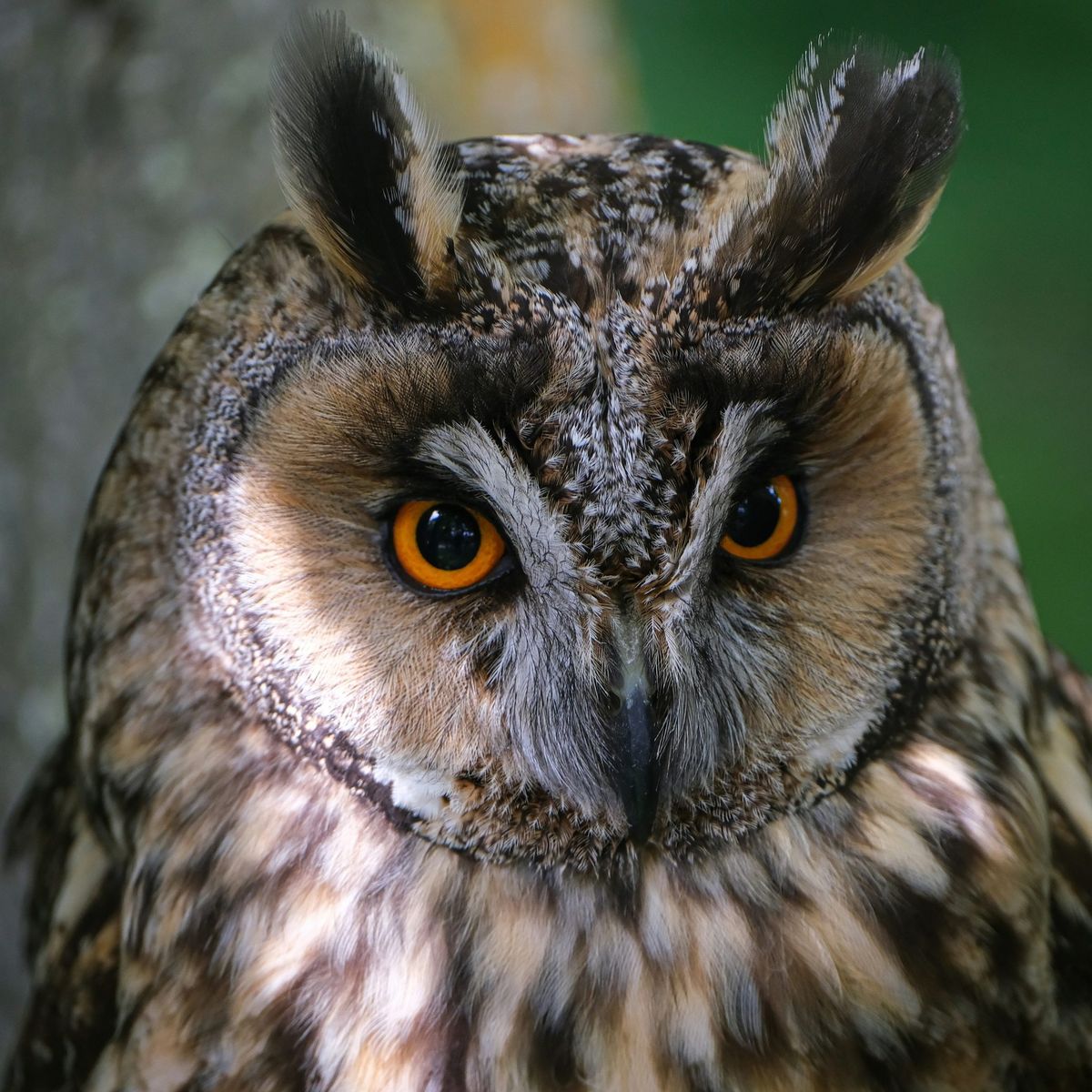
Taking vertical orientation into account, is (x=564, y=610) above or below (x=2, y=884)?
above

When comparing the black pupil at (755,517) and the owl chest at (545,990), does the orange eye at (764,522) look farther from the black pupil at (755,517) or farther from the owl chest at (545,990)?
the owl chest at (545,990)

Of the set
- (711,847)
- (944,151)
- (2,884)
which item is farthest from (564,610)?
(2,884)

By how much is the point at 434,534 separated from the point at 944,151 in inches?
22.6

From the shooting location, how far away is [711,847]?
1258 millimetres

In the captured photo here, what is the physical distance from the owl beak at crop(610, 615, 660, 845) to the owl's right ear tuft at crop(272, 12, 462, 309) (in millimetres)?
340

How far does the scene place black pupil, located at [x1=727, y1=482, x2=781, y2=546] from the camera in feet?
3.77

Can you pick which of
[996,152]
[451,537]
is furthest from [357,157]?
[996,152]

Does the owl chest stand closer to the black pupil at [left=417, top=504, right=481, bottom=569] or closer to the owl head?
the owl head

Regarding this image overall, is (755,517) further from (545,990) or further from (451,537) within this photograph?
(545,990)

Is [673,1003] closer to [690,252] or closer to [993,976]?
[993,976]

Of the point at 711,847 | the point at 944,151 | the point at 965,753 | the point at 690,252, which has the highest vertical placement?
the point at 944,151

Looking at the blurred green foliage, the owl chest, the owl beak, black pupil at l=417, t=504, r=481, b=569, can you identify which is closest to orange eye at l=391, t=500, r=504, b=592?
black pupil at l=417, t=504, r=481, b=569

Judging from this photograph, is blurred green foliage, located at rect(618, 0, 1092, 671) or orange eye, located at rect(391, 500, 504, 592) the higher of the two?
blurred green foliage, located at rect(618, 0, 1092, 671)

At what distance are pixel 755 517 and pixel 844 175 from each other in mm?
309
